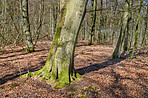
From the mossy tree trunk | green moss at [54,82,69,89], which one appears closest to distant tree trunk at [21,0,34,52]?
the mossy tree trunk

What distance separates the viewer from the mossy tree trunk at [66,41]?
3.41 meters

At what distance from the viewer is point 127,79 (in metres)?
4.17

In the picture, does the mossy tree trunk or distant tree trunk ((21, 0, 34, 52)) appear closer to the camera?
the mossy tree trunk

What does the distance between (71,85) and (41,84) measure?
1007mm

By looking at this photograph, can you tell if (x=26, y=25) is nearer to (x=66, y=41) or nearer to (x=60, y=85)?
(x=66, y=41)

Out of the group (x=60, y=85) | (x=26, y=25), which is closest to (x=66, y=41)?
(x=60, y=85)

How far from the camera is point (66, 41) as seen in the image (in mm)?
3504

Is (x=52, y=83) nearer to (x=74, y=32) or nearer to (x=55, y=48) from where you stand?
(x=55, y=48)

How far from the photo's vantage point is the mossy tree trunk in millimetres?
3414

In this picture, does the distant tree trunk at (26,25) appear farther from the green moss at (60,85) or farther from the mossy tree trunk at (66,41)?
the green moss at (60,85)

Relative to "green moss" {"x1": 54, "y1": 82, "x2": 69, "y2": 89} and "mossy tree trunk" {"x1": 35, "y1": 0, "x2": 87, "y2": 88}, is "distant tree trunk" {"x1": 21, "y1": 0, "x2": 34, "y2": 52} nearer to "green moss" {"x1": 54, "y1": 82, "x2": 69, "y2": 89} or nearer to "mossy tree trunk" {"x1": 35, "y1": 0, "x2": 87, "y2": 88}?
"mossy tree trunk" {"x1": 35, "y1": 0, "x2": 87, "y2": 88}

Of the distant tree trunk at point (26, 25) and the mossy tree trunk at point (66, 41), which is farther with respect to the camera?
the distant tree trunk at point (26, 25)

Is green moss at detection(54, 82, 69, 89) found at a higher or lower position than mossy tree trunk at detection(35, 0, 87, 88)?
lower

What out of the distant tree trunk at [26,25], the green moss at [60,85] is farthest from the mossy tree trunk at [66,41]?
the distant tree trunk at [26,25]
